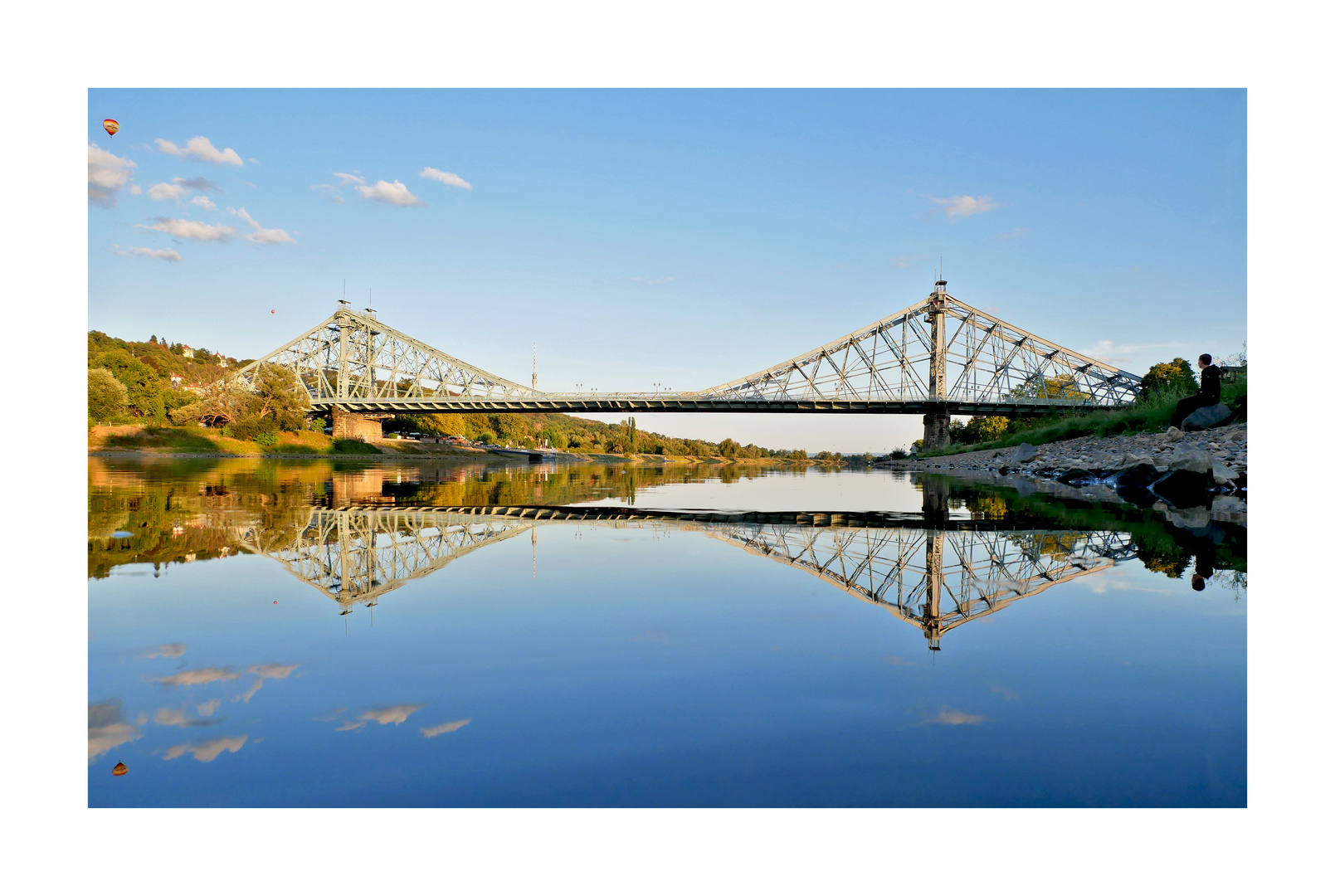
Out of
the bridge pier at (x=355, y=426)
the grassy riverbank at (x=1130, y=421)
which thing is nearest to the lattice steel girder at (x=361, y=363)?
the bridge pier at (x=355, y=426)

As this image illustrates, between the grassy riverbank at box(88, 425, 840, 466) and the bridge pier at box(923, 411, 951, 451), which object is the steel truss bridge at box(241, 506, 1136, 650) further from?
the bridge pier at box(923, 411, 951, 451)

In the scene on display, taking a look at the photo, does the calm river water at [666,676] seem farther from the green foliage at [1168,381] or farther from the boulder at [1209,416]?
the green foliage at [1168,381]

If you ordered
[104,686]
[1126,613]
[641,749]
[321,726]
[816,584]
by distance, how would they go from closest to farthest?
[641,749]
[321,726]
[104,686]
[1126,613]
[816,584]

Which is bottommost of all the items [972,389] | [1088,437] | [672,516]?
[672,516]

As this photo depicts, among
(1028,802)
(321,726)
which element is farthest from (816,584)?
(321,726)

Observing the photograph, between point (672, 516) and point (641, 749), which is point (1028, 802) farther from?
point (672, 516)

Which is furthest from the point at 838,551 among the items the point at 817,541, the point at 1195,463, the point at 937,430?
the point at 937,430

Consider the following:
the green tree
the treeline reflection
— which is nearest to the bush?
the green tree
